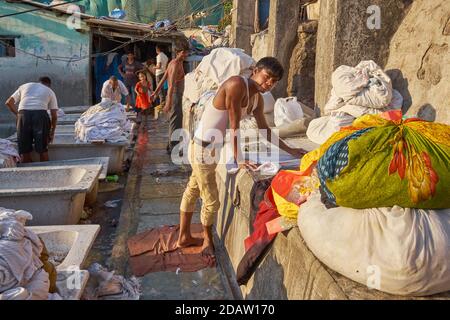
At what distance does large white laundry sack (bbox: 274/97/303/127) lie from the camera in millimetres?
5977

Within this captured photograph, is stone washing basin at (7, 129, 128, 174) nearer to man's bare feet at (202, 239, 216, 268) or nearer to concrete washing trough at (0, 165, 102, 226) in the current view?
concrete washing trough at (0, 165, 102, 226)

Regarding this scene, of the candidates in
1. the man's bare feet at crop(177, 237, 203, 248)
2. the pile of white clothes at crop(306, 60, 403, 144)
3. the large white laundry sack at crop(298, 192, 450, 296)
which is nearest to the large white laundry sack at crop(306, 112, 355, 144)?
the pile of white clothes at crop(306, 60, 403, 144)

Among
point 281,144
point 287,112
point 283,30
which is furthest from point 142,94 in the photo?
point 281,144

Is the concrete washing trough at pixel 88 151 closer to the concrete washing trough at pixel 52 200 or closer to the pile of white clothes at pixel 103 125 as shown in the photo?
the pile of white clothes at pixel 103 125

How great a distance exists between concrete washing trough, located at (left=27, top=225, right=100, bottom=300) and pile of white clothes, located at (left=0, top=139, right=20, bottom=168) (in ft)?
9.34

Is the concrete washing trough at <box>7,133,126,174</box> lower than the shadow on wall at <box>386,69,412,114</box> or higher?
lower

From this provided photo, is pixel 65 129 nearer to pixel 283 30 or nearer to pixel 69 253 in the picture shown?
pixel 283 30

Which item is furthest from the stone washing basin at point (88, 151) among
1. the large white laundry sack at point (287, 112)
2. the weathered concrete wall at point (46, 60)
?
the weathered concrete wall at point (46, 60)

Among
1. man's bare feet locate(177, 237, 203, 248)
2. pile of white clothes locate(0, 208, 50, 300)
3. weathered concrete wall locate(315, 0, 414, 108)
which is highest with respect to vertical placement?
weathered concrete wall locate(315, 0, 414, 108)

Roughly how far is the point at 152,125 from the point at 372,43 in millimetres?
8369

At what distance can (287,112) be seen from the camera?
6020 mm

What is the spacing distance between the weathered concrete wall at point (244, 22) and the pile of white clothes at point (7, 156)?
24.5ft

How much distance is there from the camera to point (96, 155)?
7262mm

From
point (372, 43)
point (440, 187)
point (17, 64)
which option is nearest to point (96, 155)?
point (372, 43)
